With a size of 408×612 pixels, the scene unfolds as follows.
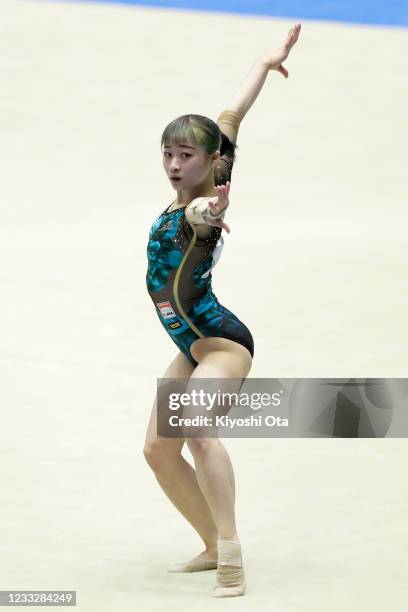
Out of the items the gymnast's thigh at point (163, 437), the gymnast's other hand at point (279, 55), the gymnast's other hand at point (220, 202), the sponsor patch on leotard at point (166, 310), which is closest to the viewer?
the gymnast's other hand at point (220, 202)

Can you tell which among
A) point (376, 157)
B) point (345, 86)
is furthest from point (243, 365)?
point (345, 86)

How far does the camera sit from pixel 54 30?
15914 mm

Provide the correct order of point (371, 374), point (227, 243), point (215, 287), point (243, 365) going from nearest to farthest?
point (243, 365), point (371, 374), point (215, 287), point (227, 243)

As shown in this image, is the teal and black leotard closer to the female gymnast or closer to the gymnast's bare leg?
the female gymnast

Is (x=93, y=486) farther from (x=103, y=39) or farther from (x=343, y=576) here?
(x=103, y=39)

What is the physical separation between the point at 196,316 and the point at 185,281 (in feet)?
0.45

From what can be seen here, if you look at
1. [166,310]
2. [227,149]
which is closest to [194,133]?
[227,149]

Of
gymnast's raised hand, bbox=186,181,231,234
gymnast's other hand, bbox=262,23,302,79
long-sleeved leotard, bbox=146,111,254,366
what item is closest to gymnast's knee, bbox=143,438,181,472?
long-sleeved leotard, bbox=146,111,254,366

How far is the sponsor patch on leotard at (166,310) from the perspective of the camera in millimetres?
4469

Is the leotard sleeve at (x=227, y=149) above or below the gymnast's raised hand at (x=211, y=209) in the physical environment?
above

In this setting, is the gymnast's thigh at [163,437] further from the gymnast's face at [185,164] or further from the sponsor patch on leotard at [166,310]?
the gymnast's face at [185,164]

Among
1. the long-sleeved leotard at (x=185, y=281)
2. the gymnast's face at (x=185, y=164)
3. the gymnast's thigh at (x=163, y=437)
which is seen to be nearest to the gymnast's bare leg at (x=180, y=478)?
the gymnast's thigh at (x=163, y=437)

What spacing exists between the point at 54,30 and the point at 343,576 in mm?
12408

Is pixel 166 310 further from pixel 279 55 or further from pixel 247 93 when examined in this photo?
pixel 279 55
